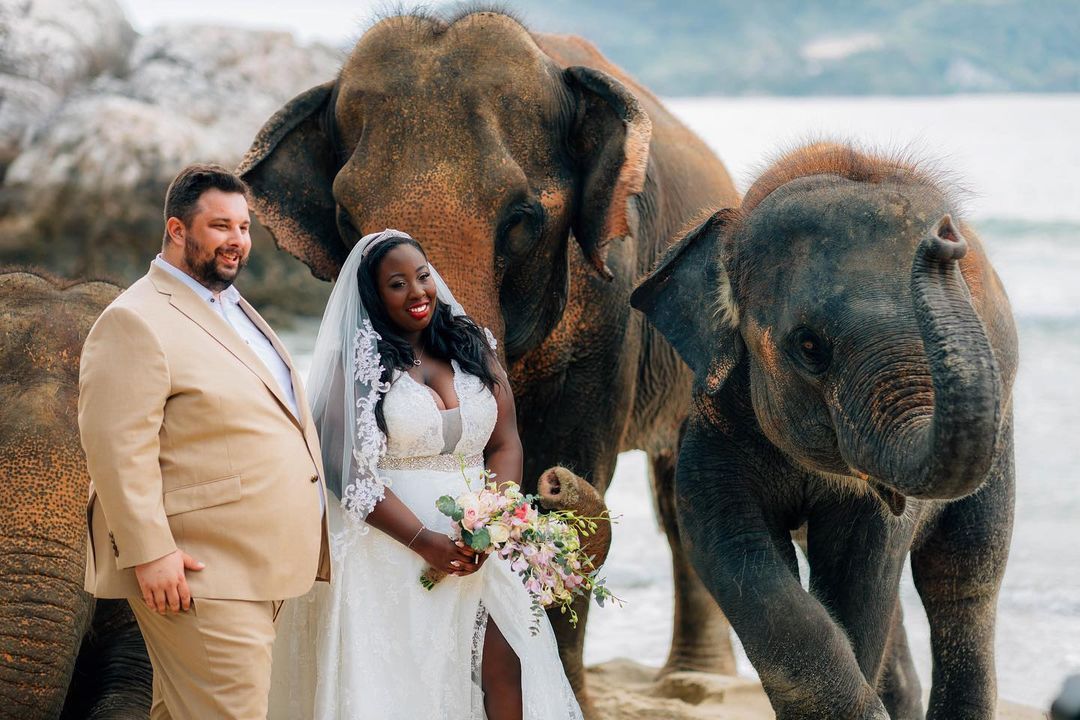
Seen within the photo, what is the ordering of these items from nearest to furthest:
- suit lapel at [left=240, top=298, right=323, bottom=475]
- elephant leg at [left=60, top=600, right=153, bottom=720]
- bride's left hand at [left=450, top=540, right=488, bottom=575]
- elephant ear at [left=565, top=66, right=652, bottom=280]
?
suit lapel at [left=240, top=298, right=323, bottom=475], bride's left hand at [left=450, top=540, right=488, bottom=575], elephant leg at [left=60, top=600, right=153, bottom=720], elephant ear at [left=565, top=66, right=652, bottom=280]

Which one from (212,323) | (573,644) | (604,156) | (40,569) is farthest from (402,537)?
(604,156)

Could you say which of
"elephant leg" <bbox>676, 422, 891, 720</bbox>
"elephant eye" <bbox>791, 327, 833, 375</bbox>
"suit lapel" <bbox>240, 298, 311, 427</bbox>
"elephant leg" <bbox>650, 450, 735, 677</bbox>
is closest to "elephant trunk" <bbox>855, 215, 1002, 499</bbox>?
"elephant eye" <bbox>791, 327, 833, 375</bbox>

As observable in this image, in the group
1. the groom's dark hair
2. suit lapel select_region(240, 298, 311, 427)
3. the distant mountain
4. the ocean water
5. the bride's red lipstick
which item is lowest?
the ocean water

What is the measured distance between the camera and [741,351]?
Answer: 4.78 meters

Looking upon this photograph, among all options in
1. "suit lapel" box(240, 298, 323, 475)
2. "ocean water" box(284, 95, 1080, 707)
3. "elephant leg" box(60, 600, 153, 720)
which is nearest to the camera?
"suit lapel" box(240, 298, 323, 475)

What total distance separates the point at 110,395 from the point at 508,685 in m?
1.49

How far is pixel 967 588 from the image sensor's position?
5.22 meters

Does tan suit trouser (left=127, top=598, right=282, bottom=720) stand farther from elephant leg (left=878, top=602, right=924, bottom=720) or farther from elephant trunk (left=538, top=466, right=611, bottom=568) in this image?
elephant leg (left=878, top=602, right=924, bottom=720)

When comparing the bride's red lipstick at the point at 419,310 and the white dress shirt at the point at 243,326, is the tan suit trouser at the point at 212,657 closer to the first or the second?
the white dress shirt at the point at 243,326

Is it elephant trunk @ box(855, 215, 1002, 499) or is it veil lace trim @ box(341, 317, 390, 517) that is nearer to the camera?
elephant trunk @ box(855, 215, 1002, 499)

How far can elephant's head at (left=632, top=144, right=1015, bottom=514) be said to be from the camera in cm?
367

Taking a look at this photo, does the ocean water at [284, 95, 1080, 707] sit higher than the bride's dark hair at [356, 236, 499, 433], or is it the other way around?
the bride's dark hair at [356, 236, 499, 433]

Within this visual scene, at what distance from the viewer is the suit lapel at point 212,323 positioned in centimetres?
382

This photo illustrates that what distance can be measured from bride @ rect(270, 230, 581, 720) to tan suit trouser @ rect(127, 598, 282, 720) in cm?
52
